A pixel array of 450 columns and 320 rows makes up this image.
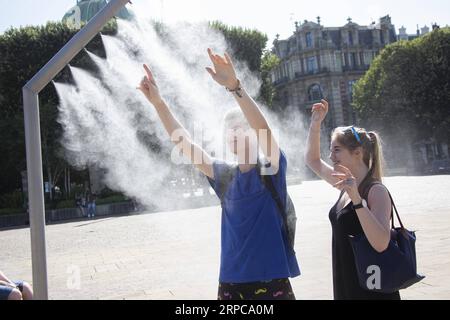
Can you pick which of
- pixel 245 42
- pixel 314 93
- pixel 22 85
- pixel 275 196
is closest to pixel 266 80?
pixel 245 42

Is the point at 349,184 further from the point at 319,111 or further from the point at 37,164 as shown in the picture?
the point at 37,164

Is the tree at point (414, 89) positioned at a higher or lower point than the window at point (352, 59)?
lower

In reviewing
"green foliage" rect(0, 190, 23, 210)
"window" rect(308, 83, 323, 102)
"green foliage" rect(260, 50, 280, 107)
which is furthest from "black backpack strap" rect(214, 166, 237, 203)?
"window" rect(308, 83, 323, 102)

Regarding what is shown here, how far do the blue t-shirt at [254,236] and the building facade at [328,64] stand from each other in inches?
Result: 2364

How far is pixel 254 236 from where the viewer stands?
238cm

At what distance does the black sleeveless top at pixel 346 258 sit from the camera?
245cm

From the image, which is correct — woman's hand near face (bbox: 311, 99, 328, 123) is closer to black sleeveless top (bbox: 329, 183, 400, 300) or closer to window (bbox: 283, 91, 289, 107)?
black sleeveless top (bbox: 329, 183, 400, 300)

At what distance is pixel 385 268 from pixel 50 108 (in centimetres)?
2618

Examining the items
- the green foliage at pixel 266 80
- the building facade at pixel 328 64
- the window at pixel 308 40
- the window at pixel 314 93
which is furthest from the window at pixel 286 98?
the green foliage at pixel 266 80

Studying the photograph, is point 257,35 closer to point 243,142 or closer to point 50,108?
point 50,108

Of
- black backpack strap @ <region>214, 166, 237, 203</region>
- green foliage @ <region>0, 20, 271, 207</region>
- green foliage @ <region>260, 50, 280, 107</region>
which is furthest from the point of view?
green foliage @ <region>260, 50, 280, 107</region>

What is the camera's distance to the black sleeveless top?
245cm

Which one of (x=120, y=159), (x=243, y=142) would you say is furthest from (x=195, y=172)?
(x=243, y=142)

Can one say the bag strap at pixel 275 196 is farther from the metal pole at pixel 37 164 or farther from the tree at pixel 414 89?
the tree at pixel 414 89
